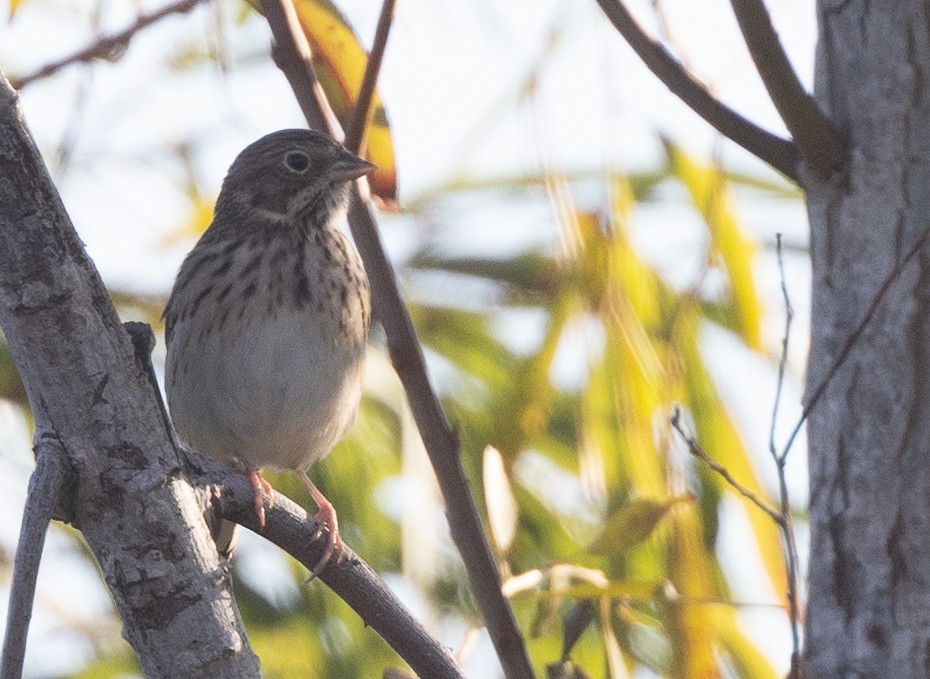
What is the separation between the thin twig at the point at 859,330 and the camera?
2125 mm

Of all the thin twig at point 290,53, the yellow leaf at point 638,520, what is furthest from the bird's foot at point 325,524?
the thin twig at point 290,53

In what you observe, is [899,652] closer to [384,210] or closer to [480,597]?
[480,597]

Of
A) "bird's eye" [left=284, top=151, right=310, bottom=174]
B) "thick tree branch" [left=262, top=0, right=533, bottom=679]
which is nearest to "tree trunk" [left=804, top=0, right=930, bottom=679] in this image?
"thick tree branch" [left=262, top=0, right=533, bottom=679]

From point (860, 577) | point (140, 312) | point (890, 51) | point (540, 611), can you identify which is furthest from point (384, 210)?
point (140, 312)

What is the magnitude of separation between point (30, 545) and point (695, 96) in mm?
1212

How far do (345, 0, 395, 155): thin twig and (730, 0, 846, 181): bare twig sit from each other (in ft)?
2.12

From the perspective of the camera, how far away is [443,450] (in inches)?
92.3

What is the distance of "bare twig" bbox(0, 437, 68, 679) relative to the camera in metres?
1.50

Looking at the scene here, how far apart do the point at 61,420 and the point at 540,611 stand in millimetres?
1288

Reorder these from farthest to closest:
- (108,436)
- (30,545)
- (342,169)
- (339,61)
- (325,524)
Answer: (342,169)
(325,524)
(339,61)
(108,436)
(30,545)

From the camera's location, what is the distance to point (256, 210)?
4.71 m

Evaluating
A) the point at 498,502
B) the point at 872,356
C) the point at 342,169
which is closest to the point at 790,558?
the point at 872,356

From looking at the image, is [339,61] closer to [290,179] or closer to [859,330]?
[859,330]

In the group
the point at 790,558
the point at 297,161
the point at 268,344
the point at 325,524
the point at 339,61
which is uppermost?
the point at 297,161
